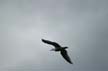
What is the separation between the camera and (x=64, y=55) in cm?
6675

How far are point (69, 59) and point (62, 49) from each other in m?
5.71

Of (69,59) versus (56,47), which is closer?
(56,47)

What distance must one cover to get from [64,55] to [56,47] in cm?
481

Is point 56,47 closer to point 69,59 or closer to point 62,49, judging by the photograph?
point 62,49

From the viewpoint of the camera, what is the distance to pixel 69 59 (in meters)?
67.8

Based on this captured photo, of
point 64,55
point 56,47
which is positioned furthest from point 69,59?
point 56,47

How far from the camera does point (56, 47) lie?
63625 millimetres

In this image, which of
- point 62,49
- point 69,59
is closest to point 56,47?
point 62,49

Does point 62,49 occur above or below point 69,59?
above

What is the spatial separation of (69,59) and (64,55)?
234 cm

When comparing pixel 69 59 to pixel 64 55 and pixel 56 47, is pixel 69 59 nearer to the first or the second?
pixel 64 55

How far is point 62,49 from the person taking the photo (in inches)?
2512

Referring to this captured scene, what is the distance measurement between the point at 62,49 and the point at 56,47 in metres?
1.89
